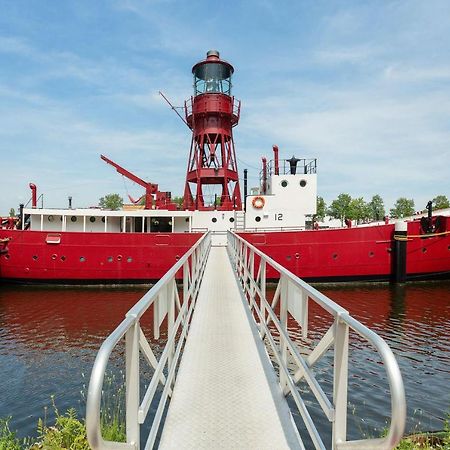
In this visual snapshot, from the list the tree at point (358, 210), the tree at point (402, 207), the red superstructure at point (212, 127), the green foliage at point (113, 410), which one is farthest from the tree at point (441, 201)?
the green foliage at point (113, 410)

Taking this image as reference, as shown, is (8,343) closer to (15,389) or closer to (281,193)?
(15,389)

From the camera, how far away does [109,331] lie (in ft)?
37.2

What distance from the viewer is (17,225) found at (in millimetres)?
22391

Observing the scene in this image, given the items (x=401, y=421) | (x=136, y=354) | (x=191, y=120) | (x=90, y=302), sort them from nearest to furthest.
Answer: (x=401, y=421)
(x=136, y=354)
(x=90, y=302)
(x=191, y=120)

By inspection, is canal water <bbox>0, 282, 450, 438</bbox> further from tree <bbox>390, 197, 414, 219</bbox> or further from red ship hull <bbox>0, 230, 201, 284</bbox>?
tree <bbox>390, 197, 414, 219</bbox>

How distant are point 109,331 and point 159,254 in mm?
7445

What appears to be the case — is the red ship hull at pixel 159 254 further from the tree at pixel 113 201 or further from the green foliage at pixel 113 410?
the tree at pixel 113 201

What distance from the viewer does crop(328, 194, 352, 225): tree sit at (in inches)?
2803

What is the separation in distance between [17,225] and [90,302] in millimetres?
10377

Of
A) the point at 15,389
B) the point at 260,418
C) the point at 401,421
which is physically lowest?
the point at 15,389

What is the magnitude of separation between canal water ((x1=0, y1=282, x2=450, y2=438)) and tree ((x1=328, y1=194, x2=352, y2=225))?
5541cm

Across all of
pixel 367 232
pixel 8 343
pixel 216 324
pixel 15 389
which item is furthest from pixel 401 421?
pixel 367 232

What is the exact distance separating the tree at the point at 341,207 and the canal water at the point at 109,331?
55.4 m

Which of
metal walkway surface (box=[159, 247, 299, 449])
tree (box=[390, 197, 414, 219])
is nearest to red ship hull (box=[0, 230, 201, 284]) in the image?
metal walkway surface (box=[159, 247, 299, 449])
